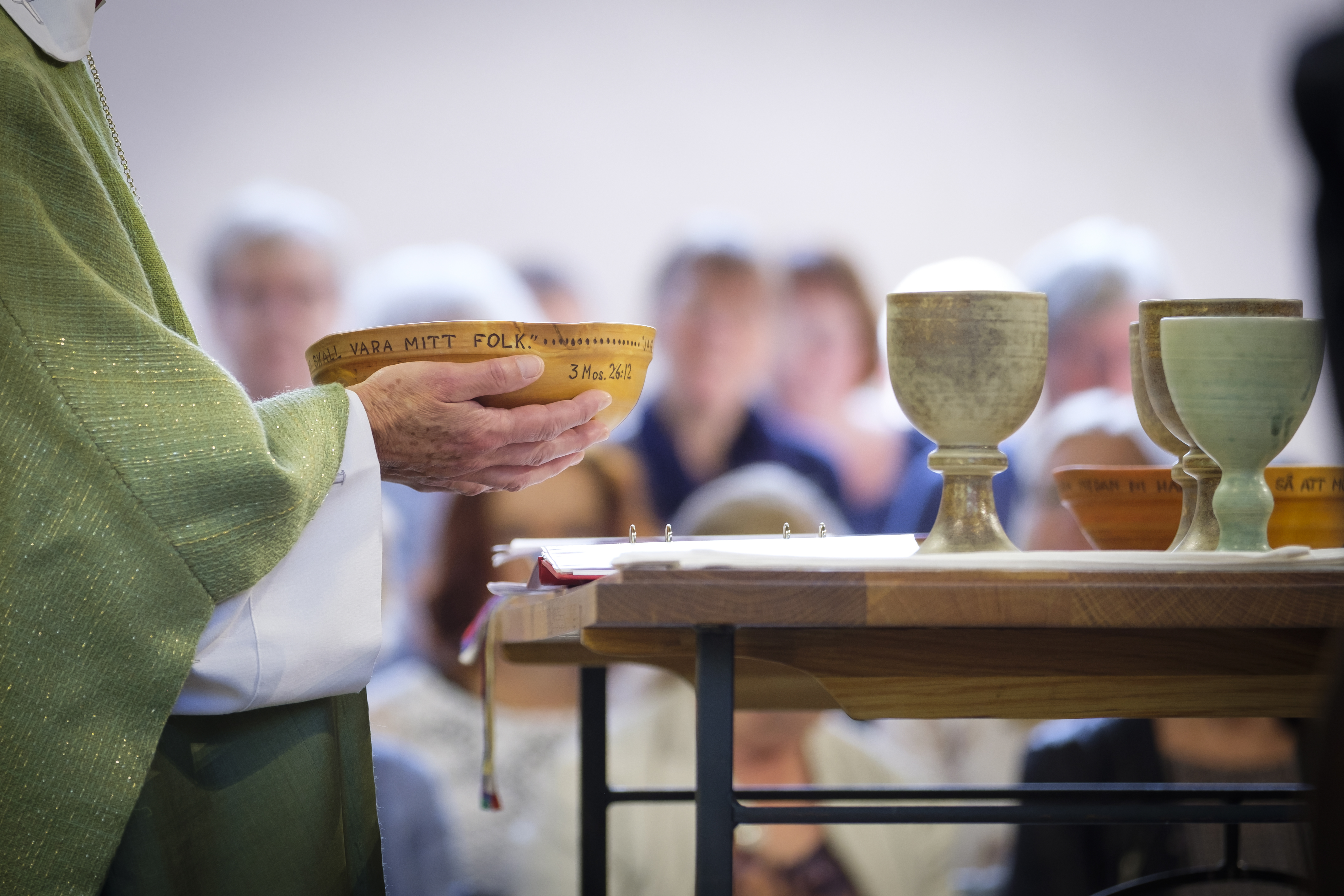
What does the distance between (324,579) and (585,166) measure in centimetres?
242

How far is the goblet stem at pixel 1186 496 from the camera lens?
953 millimetres

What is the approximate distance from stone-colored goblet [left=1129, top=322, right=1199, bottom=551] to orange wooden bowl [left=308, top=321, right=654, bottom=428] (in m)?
0.38

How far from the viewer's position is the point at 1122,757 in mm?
2271

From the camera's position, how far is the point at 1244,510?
2.75 ft

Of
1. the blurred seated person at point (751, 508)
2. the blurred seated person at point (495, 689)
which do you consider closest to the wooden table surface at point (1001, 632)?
the blurred seated person at point (751, 508)

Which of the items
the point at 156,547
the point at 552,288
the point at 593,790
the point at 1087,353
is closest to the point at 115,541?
the point at 156,547

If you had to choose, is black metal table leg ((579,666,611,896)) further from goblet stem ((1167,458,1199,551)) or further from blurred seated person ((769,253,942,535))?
blurred seated person ((769,253,942,535))

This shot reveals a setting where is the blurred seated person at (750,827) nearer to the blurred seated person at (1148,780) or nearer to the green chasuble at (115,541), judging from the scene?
the blurred seated person at (1148,780)

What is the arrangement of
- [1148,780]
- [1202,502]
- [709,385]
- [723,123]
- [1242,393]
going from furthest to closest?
[723,123] → [709,385] → [1148,780] → [1202,502] → [1242,393]

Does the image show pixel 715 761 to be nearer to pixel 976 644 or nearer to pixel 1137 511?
pixel 976 644

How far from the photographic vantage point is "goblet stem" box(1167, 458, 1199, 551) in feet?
3.13

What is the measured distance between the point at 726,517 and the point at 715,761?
6.23ft

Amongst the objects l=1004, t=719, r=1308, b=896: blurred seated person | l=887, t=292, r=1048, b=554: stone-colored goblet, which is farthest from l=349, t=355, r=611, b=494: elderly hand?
l=1004, t=719, r=1308, b=896: blurred seated person

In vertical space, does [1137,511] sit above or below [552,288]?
below
